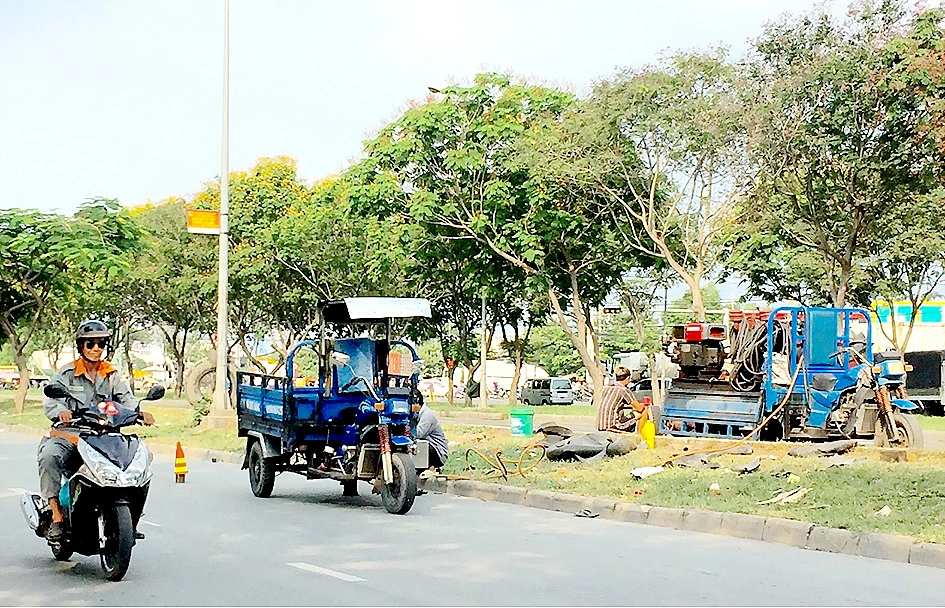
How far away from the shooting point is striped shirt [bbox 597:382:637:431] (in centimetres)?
2161

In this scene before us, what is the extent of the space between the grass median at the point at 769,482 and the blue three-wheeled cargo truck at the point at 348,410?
2.03 m

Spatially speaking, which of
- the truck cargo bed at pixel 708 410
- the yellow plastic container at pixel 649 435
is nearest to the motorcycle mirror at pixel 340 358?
the yellow plastic container at pixel 649 435

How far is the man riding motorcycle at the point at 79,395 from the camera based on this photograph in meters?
8.96

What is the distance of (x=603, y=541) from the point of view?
435 inches

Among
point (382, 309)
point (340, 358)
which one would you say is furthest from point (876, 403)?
point (340, 358)

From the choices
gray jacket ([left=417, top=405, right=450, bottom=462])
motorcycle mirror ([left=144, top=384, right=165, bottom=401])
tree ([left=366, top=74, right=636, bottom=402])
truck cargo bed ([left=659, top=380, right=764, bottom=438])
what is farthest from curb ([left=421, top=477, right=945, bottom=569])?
tree ([left=366, top=74, right=636, bottom=402])

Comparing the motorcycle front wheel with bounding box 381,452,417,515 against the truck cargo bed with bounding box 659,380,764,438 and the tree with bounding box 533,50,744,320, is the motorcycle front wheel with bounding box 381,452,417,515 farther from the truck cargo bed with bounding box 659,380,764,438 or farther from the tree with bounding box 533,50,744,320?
the tree with bounding box 533,50,744,320

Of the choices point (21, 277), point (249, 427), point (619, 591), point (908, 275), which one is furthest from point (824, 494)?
point (21, 277)

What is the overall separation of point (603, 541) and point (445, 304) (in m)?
36.8

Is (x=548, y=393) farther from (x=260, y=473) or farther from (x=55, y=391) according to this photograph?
(x=55, y=391)

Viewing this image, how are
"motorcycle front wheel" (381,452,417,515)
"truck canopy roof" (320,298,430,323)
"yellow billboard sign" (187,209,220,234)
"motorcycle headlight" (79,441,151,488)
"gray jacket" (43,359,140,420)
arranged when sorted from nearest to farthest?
"motorcycle headlight" (79,441,151,488), "gray jacket" (43,359,140,420), "motorcycle front wheel" (381,452,417,515), "truck canopy roof" (320,298,430,323), "yellow billboard sign" (187,209,220,234)

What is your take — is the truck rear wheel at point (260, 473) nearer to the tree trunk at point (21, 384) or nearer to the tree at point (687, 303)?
the tree trunk at point (21, 384)

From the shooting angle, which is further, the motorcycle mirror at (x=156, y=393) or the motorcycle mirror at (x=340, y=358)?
the motorcycle mirror at (x=340, y=358)

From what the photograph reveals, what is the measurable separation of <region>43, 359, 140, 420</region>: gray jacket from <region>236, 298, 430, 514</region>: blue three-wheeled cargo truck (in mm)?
4257
